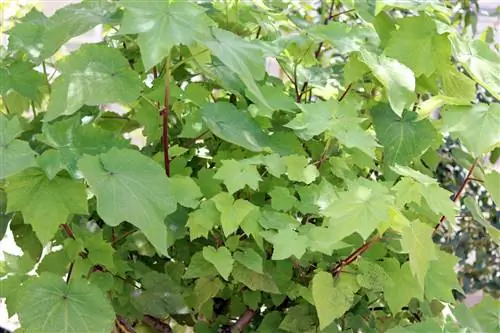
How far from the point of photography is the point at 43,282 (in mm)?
532

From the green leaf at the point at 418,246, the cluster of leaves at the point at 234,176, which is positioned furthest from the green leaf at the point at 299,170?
the green leaf at the point at 418,246

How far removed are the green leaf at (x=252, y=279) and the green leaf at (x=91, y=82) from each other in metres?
0.17

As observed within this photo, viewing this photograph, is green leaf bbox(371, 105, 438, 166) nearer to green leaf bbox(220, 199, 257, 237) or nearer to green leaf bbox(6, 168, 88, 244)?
green leaf bbox(220, 199, 257, 237)

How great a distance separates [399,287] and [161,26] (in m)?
0.29

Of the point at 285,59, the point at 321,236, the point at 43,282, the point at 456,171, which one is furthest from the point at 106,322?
the point at 456,171

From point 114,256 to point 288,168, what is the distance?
0.58 feet

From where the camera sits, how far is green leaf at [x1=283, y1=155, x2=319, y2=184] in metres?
0.58

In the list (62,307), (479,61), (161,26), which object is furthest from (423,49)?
(62,307)

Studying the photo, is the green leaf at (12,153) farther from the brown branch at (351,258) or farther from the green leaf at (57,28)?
the brown branch at (351,258)

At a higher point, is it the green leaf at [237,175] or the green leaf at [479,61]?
the green leaf at [479,61]

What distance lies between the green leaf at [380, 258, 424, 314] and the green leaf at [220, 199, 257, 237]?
0.14 m

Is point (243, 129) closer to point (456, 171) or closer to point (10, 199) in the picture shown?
point (10, 199)

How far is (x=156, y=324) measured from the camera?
26.1 inches

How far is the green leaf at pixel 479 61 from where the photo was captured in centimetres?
62
